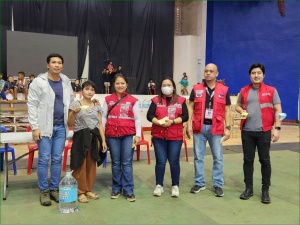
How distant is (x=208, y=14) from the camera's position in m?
16.2

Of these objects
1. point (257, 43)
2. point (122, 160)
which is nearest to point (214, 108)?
point (122, 160)

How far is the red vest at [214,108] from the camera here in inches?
141

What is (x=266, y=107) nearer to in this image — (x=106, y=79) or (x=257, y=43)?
(x=257, y=43)

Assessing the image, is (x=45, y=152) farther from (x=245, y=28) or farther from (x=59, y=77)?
(x=245, y=28)

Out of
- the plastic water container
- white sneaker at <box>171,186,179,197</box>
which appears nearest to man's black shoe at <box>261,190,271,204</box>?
white sneaker at <box>171,186,179,197</box>

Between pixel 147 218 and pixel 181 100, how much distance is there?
1.27 meters

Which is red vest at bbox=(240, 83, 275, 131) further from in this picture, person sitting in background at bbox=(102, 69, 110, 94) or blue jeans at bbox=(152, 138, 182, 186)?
person sitting in background at bbox=(102, 69, 110, 94)

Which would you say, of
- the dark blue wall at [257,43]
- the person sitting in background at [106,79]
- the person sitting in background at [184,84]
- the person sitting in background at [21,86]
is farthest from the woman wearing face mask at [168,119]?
the person sitting in background at [184,84]

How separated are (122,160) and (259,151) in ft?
4.75

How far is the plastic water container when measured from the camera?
10.1 ft

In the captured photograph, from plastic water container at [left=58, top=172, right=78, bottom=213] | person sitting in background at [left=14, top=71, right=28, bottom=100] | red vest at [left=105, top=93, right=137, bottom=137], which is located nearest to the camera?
plastic water container at [left=58, top=172, right=78, bottom=213]

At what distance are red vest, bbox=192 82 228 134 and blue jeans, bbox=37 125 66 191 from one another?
1441 mm

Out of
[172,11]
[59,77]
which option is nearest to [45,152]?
[59,77]

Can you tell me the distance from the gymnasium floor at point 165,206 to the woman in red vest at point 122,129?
26cm
